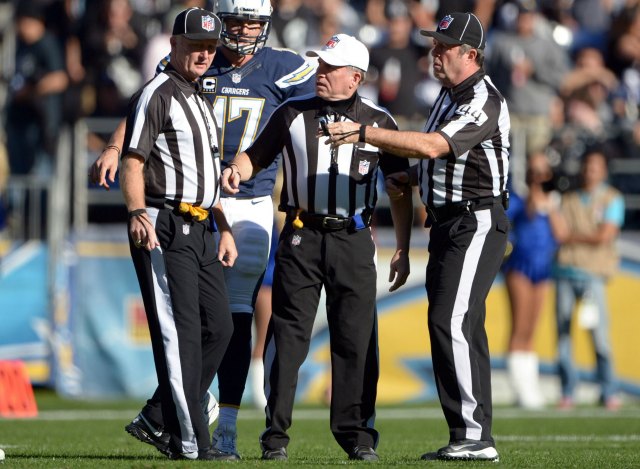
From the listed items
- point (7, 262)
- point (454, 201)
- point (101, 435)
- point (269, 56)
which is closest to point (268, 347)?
point (454, 201)

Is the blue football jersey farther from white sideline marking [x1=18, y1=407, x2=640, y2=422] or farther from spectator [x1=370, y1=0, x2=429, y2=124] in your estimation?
spectator [x1=370, y1=0, x2=429, y2=124]

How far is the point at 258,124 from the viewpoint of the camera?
25.7ft

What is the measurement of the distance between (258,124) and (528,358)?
5798mm

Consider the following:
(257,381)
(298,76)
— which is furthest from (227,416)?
(257,381)

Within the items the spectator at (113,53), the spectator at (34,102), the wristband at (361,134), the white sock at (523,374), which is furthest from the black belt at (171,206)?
the spectator at (113,53)

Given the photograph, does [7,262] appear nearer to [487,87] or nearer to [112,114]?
[112,114]

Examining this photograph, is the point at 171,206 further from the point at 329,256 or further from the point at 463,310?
the point at 463,310

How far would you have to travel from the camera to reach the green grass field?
6.85m

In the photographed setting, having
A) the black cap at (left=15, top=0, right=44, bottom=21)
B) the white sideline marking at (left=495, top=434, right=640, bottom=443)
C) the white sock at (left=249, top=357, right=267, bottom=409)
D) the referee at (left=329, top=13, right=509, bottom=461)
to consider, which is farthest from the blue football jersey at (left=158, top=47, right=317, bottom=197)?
the black cap at (left=15, top=0, right=44, bottom=21)

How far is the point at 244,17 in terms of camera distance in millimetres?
7617

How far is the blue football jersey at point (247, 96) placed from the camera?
→ 25.6 feet

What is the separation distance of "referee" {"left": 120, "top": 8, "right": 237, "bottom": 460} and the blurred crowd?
7008mm

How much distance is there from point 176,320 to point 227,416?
916mm

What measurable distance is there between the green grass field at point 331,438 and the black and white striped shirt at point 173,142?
1.40 m
